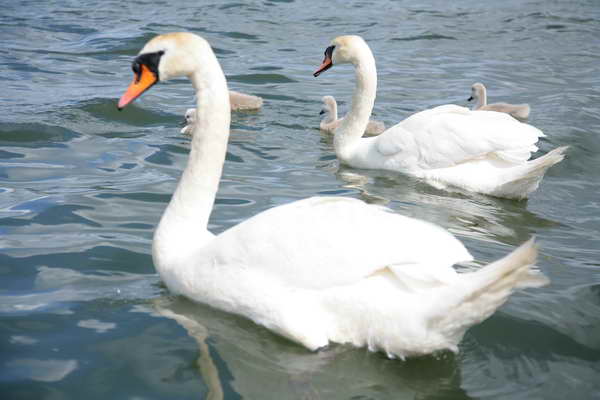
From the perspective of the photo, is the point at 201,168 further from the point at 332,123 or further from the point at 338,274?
the point at 332,123

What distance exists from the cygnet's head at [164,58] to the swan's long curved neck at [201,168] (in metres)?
0.07

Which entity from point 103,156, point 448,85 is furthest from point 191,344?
point 448,85

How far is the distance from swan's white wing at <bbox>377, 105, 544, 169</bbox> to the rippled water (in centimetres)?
32

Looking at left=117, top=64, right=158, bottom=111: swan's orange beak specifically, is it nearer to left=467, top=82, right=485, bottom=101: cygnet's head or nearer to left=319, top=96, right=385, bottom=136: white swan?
left=319, top=96, right=385, bottom=136: white swan

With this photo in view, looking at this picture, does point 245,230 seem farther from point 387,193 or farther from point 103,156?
point 103,156

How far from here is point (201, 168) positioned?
4586mm

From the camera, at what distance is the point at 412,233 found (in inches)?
149

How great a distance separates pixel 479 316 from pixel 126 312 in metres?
1.95

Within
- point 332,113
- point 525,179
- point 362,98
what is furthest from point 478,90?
point 525,179

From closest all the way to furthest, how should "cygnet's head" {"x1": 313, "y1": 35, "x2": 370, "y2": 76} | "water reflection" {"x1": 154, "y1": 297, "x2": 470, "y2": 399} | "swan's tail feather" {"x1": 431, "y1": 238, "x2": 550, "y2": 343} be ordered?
"swan's tail feather" {"x1": 431, "y1": 238, "x2": 550, "y2": 343} → "water reflection" {"x1": 154, "y1": 297, "x2": 470, "y2": 399} → "cygnet's head" {"x1": 313, "y1": 35, "x2": 370, "y2": 76}

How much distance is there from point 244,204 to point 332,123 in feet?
10.5

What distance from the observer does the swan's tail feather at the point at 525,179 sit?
6605mm

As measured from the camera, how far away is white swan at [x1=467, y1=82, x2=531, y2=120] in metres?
9.69

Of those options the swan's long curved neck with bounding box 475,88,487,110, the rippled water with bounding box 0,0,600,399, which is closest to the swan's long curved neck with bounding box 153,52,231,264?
the rippled water with bounding box 0,0,600,399
